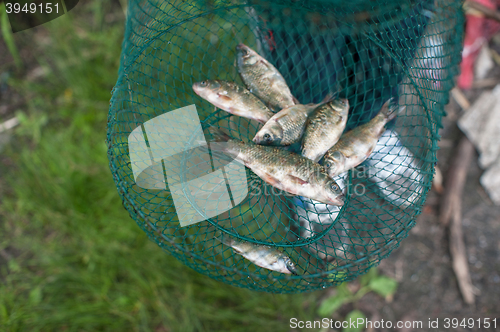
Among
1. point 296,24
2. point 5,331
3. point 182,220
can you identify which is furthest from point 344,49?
point 5,331

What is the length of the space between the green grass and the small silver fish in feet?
5.12

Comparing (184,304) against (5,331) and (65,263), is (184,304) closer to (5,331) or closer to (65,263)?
(65,263)

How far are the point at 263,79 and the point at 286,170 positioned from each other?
77cm

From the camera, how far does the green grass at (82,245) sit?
340 centimetres

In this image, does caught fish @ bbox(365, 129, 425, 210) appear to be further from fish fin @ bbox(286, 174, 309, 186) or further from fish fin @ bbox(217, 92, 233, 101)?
fish fin @ bbox(217, 92, 233, 101)

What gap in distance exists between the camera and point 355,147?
2.18 meters

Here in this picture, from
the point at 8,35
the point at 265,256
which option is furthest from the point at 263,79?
the point at 8,35

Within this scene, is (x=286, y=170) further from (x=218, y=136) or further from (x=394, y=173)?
(x=394, y=173)

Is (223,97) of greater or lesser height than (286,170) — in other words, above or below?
above

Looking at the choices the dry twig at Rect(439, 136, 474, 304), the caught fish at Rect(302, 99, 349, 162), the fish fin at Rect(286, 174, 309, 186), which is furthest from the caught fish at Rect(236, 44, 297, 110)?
the dry twig at Rect(439, 136, 474, 304)

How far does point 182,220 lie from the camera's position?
2150mm

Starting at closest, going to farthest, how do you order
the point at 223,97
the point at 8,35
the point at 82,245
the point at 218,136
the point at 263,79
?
the point at 218,136 < the point at 223,97 < the point at 263,79 < the point at 82,245 < the point at 8,35

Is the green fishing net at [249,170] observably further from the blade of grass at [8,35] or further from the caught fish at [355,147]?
the blade of grass at [8,35]

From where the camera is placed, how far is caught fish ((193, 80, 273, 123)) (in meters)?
2.23
